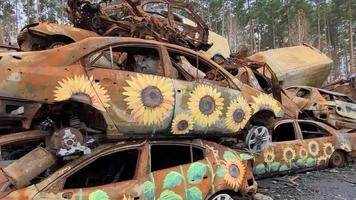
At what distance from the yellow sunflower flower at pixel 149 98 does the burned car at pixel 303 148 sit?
11.2 ft

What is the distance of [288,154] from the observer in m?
9.64

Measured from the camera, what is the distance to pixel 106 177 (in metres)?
6.02

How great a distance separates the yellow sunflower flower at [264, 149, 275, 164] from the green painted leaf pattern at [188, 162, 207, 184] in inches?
138

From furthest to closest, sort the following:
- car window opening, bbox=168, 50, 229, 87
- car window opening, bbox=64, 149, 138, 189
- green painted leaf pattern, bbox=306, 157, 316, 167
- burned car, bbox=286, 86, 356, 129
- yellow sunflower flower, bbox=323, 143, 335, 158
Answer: burned car, bbox=286, 86, 356, 129 < yellow sunflower flower, bbox=323, 143, 335, 158 < green painted leaf pattern, bbox=306, 157, 316, 167 < car window opening, bbox=168, 50, 229, 87 < car window opening, bbox=64, 149, 138, 189

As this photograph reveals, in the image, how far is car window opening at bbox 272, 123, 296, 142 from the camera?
33.0ft

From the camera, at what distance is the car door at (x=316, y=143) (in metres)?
10.1

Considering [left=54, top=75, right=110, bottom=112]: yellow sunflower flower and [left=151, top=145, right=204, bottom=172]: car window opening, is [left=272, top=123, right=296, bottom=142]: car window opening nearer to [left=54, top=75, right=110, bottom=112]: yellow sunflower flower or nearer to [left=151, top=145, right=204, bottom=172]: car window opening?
[left=151, top=145, right=204, bottom=172]: car window opening

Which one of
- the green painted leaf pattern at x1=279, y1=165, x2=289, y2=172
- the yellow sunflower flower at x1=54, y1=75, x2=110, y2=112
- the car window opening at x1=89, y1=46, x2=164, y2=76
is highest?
the car window opening at x1=89, y1=46, x2=164, y2=76

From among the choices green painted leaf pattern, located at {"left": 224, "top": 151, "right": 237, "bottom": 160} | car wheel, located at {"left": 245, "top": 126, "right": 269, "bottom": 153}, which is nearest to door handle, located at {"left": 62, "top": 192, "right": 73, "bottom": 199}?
green painted leaf pattern, located at {"left": 224, "top": 151, "right": 237, "bottom": 160}

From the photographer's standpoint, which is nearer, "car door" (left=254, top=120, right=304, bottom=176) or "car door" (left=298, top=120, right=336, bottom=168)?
"car door" (left=254, top=120, right=304, bottom=176)

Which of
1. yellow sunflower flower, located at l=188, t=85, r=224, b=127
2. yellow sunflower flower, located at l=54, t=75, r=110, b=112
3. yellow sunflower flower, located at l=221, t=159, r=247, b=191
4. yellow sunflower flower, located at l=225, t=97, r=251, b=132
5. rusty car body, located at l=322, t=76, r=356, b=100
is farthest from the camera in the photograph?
rusty car body, located at l=322, t=76, r=356, b=100

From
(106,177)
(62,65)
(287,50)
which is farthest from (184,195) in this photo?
(287,50)

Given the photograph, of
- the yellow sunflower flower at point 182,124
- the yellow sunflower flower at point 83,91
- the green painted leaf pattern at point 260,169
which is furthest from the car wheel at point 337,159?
the yellow sunflower flower at point 83,91

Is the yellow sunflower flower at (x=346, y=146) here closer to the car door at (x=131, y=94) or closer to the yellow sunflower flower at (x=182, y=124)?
the yellow sunflower flower at (x=182, y=124)
